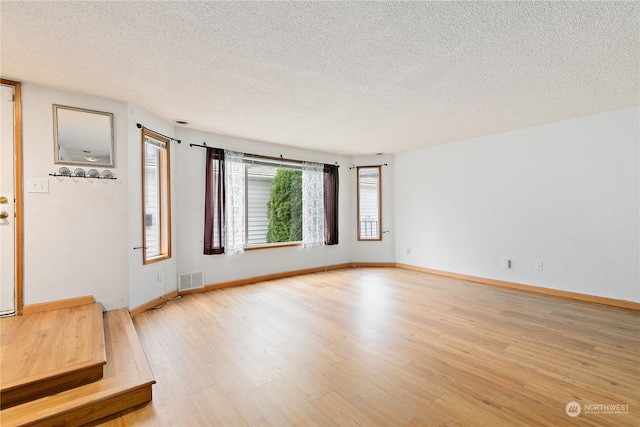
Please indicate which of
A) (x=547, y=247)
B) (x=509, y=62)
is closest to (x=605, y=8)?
(x=509, y=62)

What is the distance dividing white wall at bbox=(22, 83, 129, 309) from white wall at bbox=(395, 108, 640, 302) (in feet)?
15.8

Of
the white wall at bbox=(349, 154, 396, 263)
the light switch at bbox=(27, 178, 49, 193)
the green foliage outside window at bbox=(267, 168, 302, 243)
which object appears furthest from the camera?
the white wall at bbox=(349, 154, 396, 263)

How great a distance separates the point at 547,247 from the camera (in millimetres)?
4023

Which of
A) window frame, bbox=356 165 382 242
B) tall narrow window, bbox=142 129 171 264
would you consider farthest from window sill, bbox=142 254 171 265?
window frame, bbox=356 165 382 242

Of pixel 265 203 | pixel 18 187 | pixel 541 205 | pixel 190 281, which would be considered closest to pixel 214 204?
pixel 265 203

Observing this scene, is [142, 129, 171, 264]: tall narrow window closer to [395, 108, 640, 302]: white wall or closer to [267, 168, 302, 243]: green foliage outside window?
[267, 168, 302, 243]: green foliage outside window

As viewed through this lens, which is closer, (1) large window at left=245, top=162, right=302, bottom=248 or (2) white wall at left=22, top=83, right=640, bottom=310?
(2) white wall at left=22, top=83, right=640, bottom=310

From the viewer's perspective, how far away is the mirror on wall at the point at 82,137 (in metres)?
2.81

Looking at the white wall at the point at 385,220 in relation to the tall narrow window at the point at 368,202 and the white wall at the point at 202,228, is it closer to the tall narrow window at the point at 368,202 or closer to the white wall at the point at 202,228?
the tall narrow window at the point at 368,202

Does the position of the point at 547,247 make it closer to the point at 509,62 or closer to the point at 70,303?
the point at 509,62

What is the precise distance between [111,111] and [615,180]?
234 inches

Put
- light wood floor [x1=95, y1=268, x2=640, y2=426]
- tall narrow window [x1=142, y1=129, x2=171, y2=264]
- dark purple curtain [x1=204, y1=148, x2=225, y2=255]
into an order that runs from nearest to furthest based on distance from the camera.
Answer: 1. light wood floor [x1=95, y1=268, x2=640, y2=426]
2. tall narrow window [x1=142, y1=129, x2=171, y2=264]
3. dark purple curtain [x1=204, y1=148, x2=225, y2=255]

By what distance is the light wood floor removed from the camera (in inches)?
66.8

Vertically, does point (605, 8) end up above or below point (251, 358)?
above
